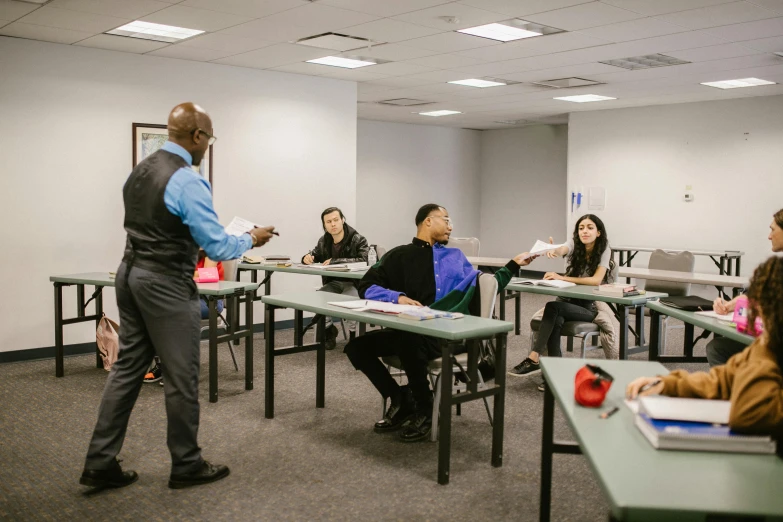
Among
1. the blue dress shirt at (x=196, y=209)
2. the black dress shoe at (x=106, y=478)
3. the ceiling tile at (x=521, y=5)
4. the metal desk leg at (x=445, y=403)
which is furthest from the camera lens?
the ceiling tile at (x=521, y=5)

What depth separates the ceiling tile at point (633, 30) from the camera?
5.14 metres

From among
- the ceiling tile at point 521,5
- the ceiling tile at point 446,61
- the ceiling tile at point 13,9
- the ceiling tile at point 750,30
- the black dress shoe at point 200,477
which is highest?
the ceiling tile at point 446,61

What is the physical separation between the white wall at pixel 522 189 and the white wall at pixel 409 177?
0.27 metres

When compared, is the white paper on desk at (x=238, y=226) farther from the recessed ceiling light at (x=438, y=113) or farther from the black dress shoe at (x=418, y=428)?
the recessed ceiling light at (x=438, y=113)

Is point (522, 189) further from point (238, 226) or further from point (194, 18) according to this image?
point (238, 226)

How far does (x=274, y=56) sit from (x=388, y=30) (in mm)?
1532

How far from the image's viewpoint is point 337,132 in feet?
25.8

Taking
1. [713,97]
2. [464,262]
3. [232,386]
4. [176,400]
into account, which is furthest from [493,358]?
[713,97]

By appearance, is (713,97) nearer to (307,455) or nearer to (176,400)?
(307,455)

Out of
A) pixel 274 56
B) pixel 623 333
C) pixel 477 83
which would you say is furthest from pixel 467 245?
pixel 623 333

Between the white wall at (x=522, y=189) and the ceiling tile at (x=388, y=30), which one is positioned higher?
the ceiling tile at (x=388, y=30)

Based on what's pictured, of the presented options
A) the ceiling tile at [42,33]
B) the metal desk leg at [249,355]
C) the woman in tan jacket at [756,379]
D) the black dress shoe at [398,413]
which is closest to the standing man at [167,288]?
the black dress shoe at [398,413]

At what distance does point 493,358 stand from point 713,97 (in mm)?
6854

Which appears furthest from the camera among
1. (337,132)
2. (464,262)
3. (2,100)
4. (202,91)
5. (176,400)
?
(337,132)
